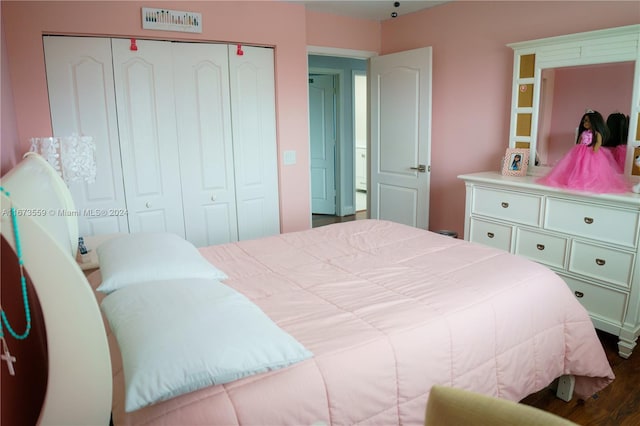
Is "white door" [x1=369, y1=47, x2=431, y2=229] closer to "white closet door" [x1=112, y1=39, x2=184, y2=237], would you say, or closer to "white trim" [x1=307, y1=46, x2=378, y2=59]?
"white trim" [x1=307, y1=46, x2=378, y2=59]

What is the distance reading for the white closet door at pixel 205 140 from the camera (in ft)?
11.3

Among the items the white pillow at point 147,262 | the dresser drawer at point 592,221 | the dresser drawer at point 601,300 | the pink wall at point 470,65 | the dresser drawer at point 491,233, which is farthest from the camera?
the pink wall at point 470,65

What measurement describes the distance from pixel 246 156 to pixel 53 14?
5.48 feet

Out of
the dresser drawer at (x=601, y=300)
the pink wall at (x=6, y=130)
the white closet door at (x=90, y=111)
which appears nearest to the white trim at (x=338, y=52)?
the white closet door at (x=90, y=111)

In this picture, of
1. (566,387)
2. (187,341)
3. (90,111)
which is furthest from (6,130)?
(566,387)

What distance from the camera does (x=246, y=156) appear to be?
12.5ft

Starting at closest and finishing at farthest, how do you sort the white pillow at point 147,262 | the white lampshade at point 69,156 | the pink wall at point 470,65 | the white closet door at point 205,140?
1. the white pillow at point 147,262
2. the white lampshade at point 69,156
3. the pink wall at point 470,65
4. the white closet door at point 205,140

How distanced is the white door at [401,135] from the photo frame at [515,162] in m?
0.82

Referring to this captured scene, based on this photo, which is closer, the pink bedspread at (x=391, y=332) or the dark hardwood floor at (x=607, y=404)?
the pink bedspread at (x=391, y=332)

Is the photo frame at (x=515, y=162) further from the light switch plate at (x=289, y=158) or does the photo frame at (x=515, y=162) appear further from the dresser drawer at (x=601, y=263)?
the light switch plate at (x=289, y=158)

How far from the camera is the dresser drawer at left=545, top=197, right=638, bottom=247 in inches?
97.9

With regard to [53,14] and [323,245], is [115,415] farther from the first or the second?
[53,14]

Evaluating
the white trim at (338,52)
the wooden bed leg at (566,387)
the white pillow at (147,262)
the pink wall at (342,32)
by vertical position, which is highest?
the pink wall at (342,32)

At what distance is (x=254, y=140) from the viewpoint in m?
3.82
